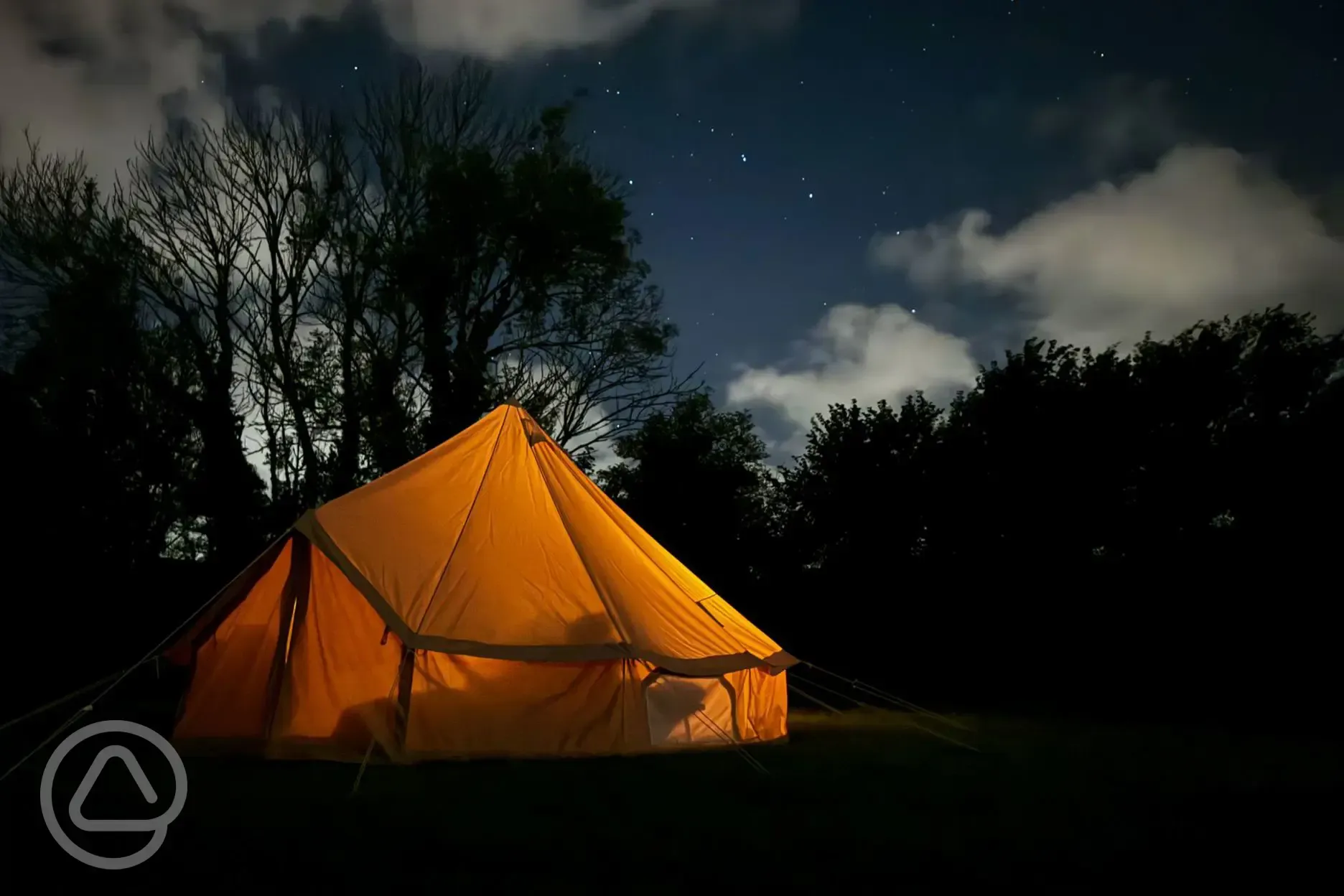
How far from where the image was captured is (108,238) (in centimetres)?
1501

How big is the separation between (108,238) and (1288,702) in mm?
17324

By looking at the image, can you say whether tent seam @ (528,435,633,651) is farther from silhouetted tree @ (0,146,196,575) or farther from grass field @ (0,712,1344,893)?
silhouetted tree @ (0,146,196,575)

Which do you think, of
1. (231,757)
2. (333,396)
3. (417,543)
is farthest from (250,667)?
(333,396)

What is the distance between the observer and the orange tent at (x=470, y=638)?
6094 mm

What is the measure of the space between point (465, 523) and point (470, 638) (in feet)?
3.81

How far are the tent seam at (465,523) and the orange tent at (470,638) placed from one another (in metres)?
0.01

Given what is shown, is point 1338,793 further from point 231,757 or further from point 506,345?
point 506,345

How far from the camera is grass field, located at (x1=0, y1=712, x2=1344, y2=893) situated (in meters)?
3.09

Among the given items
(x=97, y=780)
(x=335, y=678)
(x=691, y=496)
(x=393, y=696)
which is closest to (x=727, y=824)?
(x=393, y=696)
